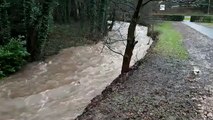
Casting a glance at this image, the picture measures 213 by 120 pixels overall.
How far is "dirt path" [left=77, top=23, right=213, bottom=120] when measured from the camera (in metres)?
7.85

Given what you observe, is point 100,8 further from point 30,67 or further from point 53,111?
point 53,111

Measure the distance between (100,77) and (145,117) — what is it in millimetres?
7714

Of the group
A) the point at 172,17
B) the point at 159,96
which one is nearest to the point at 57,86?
the point at 159,96

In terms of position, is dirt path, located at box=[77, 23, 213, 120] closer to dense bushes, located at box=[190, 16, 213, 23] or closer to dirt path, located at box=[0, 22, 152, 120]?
dirt path, located at box=[0, 22, 152, 120]

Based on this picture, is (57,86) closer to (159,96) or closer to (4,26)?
(159,96)

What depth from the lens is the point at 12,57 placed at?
16422 mm

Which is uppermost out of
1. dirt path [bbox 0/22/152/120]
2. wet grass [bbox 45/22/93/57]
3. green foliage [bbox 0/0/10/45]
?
green foliage [bbox 0/0/10/45]

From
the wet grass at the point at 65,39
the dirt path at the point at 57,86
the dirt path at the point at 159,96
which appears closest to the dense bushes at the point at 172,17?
the wet grass at the point at 65,39

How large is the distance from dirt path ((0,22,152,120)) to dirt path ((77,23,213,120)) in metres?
1.48

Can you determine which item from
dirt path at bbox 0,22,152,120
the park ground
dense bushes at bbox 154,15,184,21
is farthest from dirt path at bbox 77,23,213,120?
dense bushes at bbox 154,15,184,21

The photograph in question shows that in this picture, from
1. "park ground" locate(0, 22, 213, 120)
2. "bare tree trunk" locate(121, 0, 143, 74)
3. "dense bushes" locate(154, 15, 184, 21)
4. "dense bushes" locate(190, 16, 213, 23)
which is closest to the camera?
"park ground" locate(0, 22, 213, 120)

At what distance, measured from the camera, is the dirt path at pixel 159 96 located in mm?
7852

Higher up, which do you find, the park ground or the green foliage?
the green foliage

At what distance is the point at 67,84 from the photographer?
1411 centimetres
